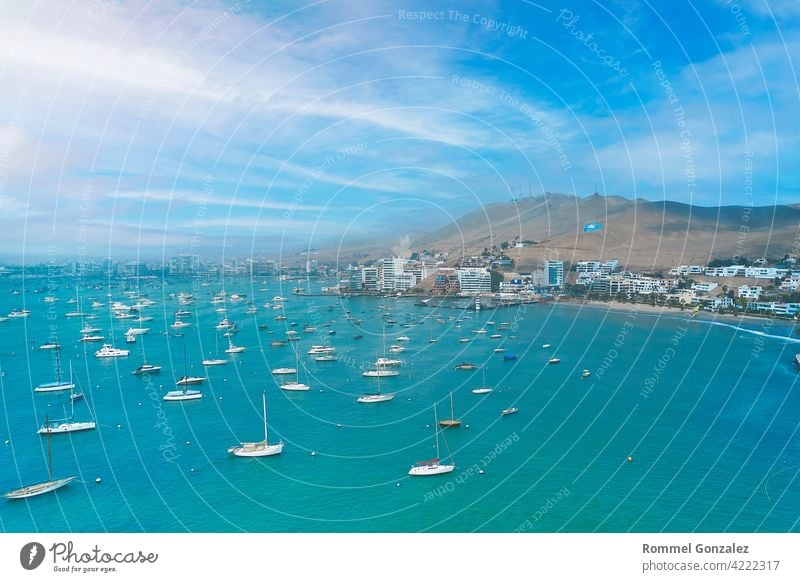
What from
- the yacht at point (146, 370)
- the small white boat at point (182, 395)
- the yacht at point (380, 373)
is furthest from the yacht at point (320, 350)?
the small white boat at point (182, 395)

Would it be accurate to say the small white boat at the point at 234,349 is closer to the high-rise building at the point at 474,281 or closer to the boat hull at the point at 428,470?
the boat hull at the point at 428,470

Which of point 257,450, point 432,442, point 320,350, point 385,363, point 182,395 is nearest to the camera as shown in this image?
point 257,450

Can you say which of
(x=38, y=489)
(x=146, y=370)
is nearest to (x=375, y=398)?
(x=38, y=489)

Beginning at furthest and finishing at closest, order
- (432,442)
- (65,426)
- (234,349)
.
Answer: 1. (234,349)
2. (65,426)
3. (432,442)

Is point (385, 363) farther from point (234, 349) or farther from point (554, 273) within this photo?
point (554, 273)

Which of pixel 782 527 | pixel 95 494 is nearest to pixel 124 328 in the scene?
pixel 95 494

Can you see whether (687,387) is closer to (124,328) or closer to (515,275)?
(124,328)

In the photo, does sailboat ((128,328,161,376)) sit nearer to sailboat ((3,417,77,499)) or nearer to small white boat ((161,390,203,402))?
small white boat ((161,390,203,402))

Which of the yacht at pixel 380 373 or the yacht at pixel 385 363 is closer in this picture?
the yacht at pixel 380 373

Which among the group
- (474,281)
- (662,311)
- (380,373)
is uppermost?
(474,281)
